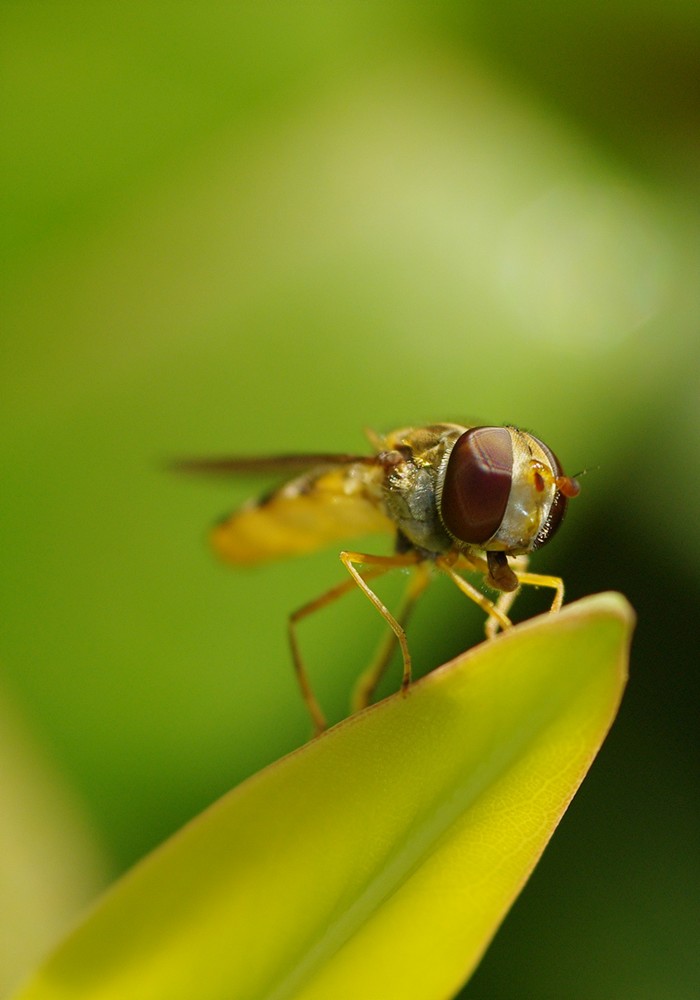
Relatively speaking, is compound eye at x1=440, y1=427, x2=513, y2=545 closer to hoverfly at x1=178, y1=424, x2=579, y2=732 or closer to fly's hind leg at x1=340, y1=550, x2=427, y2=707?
hoverfly at x1=178, y1=424, x2=579, y2=732

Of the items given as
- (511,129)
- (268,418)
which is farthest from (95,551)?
(511,129)

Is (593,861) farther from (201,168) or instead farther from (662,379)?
(201,168)

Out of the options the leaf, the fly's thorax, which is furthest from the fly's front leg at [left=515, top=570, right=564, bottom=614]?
the leaf

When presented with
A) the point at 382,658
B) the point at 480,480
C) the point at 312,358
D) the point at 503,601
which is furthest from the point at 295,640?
the point at 312,358

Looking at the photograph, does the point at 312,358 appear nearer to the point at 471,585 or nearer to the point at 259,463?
the point at 259,463

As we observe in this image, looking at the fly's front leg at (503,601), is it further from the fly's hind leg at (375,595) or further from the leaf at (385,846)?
the leaf at (385,846)
